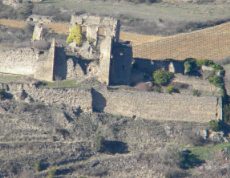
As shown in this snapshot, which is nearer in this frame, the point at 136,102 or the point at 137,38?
the point at 136,102

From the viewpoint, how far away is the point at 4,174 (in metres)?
80.1

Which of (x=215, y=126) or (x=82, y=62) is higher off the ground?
(x=82, y=62)

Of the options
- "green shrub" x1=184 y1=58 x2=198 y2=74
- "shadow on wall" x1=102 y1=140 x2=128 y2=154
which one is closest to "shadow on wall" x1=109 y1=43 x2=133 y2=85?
"green shrub" x1=184 y1=58 x2=198 y2=74

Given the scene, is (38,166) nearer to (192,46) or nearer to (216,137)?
(216,137)

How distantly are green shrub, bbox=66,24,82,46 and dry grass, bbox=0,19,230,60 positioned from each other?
2610mm

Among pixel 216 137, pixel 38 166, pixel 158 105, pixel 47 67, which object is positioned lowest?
pixel 38 166

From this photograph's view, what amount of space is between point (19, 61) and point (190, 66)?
5958 mm

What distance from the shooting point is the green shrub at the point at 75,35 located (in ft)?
289

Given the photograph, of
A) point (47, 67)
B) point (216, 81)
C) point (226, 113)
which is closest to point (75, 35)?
point (47, 67)

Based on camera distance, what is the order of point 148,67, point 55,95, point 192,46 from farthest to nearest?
point 192,46 < point 148,67 < point 55,95

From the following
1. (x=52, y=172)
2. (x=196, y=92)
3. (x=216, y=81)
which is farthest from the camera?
(x=216, y=81)

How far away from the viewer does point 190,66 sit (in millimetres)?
89000

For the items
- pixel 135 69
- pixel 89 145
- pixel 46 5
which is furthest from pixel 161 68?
pixel 46 5

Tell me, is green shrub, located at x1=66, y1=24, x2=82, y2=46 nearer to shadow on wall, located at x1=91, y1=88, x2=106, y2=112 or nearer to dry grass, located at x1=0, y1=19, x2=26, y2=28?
shadow on wall, located at x1=91, y1=88, x2=106, y2=112
